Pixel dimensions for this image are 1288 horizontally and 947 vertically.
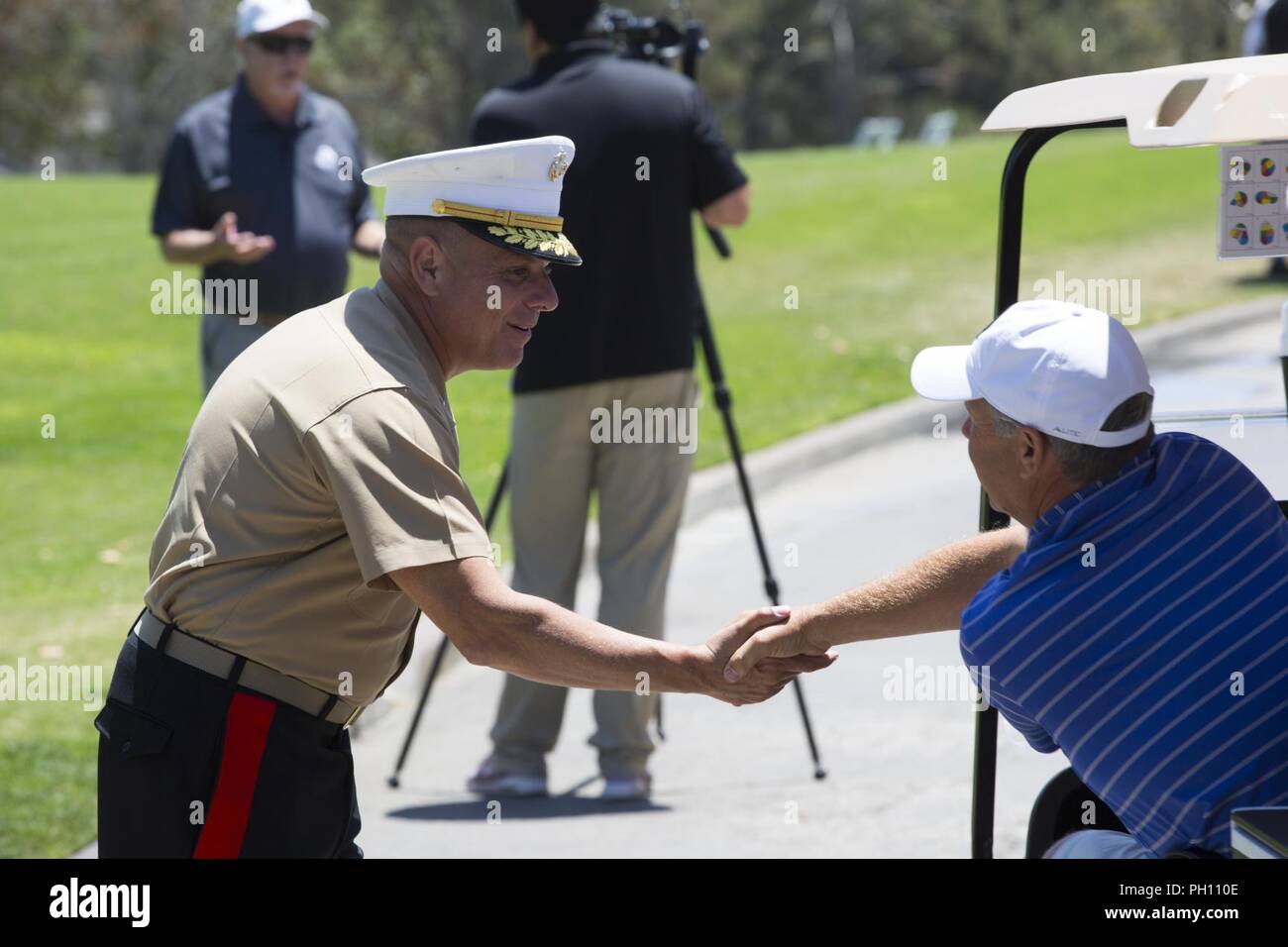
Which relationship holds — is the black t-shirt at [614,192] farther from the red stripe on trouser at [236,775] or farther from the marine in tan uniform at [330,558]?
the red stripe on trouser at [236,775]

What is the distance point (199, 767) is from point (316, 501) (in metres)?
0.48

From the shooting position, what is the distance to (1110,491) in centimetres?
273

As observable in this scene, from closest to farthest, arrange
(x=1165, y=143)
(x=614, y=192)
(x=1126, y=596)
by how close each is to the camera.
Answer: (x=1165, y=143) < (x=1126, y=596) < (x=614, y=192)

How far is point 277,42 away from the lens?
6070 millimetres

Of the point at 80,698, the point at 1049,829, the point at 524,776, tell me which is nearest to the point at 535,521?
the point at 524,776

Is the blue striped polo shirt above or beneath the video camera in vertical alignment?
beneath

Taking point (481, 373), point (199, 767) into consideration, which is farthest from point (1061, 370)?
point (481, 373)

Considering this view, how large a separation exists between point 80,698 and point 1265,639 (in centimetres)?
463

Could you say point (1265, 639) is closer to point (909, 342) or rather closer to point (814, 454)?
point (814, 454)

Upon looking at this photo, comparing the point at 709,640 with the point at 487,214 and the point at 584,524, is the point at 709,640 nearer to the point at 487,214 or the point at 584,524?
the point at 487,214

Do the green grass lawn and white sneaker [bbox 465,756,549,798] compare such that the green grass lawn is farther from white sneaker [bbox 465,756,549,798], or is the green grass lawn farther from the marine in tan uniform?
the marine in tan uniform

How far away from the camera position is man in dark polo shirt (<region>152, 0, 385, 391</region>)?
5.94 m

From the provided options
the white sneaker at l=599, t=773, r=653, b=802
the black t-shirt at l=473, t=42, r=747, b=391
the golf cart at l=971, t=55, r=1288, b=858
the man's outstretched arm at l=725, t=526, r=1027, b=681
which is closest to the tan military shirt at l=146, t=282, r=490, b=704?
the man's outstretched arm at l=725, t=526, r=1027, b=681

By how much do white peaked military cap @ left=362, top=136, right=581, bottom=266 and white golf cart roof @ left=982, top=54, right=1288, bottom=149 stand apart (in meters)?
0.91
